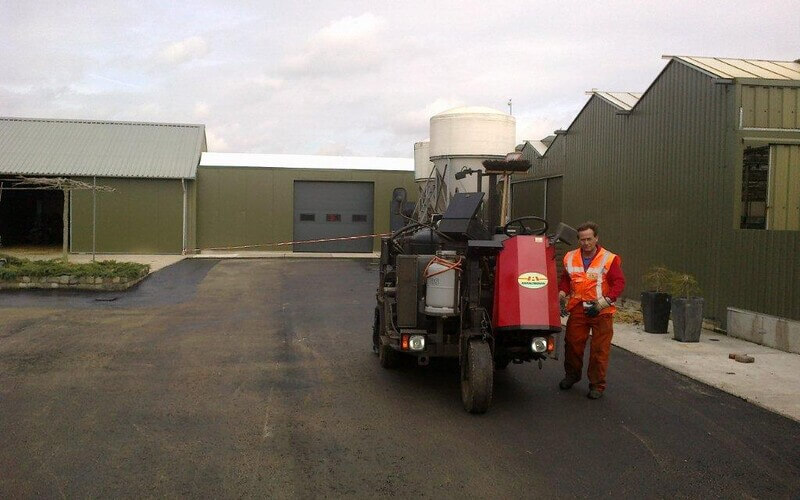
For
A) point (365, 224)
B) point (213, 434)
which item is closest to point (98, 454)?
point (213, 434)

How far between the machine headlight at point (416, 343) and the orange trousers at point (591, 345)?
5.31ft

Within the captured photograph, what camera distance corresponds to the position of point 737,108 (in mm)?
11016

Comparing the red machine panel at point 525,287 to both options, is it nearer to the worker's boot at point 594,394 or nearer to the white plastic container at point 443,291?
the white plastic container at point 443,291

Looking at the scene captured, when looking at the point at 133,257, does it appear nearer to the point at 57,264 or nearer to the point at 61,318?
the point at 57,264

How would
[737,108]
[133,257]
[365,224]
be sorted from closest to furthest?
[737,108], [133,257], [365,224]

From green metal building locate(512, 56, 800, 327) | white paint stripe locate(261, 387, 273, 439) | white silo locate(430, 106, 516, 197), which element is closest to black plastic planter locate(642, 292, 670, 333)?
green metal building locate(512, 56, 800, 327)

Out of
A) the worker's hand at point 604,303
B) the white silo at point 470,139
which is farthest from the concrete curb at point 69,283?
the worker's hand at point 604,303

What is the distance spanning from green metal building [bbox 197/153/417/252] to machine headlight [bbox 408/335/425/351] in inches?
940

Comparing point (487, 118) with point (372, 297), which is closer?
point (372, 297)

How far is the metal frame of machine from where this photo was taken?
21.4ft

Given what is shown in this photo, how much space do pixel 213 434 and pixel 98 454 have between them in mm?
913

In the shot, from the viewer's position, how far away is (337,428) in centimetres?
615

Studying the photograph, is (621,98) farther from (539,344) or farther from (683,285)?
(539,344)

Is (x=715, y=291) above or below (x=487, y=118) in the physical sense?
below
